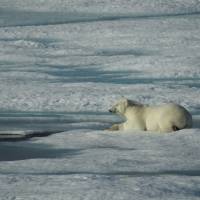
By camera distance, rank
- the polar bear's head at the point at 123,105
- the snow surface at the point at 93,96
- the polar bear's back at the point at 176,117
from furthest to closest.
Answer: the polar bear's head at the point at 123,105
the polar bear's back at the point at 176,117
the snow surface at the point at 93,96

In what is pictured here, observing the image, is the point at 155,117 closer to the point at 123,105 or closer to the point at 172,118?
the point at 172,118

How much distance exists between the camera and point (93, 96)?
12023 millimetres

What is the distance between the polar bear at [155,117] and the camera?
29.1 feet

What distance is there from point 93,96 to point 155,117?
3019 millimetres

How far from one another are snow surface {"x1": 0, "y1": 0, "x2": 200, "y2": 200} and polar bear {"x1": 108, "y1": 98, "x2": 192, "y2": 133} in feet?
0.75

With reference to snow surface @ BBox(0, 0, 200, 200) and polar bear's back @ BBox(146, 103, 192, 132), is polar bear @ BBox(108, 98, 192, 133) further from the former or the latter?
snow surface @ BBox(0, 0, 200, 200)

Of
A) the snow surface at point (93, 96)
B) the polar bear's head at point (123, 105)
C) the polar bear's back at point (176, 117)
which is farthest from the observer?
the polar bear's head at point (123, 105)

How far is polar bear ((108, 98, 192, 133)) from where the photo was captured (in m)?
8.87

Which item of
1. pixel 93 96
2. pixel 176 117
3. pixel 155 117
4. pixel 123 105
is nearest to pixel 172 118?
pixel 176 117

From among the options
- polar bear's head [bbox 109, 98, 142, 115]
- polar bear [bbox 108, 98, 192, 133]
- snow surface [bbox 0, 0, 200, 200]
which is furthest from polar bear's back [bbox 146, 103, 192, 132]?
polar bear's head [bbox 109, 98, 142, 115]

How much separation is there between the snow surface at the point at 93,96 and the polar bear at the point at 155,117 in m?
0.23

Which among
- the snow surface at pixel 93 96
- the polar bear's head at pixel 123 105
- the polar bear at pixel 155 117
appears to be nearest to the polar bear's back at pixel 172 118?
the polar bear at pixel 155 117

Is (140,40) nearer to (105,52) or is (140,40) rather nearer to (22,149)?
(105,52)

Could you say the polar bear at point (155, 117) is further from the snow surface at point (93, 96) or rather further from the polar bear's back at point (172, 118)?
the snow surface at point (93, 96)
